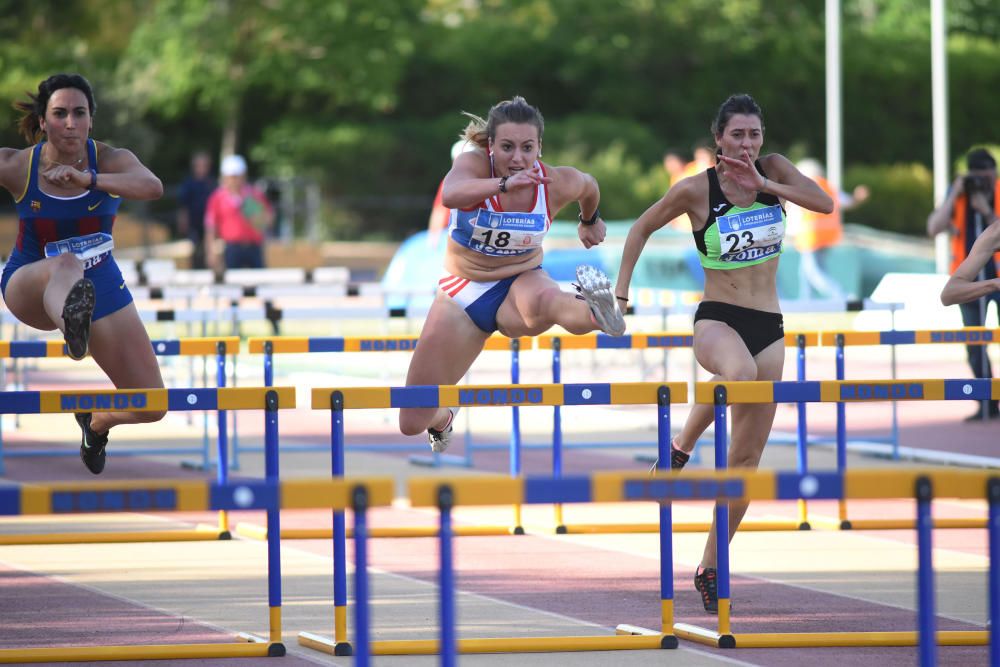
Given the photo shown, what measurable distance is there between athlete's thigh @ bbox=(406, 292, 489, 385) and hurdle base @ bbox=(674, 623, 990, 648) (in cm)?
168

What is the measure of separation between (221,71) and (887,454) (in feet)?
80.1

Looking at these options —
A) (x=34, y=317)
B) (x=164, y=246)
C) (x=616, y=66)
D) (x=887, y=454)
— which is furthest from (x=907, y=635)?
(x=616, y=66)

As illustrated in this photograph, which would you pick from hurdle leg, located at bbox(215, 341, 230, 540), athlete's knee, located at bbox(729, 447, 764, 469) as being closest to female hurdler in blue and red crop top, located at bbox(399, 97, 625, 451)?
athlete's knee, located at bbox(729, 447, 764, 469)

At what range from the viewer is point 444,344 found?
7.07 m

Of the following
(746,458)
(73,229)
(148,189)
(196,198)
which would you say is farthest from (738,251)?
(196,198)

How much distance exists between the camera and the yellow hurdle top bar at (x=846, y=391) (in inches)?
239

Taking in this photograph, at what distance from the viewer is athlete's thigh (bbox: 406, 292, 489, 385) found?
7059 millimetres

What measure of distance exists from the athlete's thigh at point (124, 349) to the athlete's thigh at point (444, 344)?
1182 millimetres

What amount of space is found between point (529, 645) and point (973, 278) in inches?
92.6

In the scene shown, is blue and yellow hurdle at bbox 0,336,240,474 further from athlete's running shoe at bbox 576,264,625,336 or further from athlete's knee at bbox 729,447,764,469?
athlete's knee at bbox 729,447,764,469

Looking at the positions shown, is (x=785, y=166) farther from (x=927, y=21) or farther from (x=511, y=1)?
(x=927, y=21)

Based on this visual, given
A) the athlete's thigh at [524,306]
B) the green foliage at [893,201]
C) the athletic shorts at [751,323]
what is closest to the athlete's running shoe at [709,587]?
the athletic shorts at [751,323]

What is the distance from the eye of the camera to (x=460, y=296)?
7.07 m

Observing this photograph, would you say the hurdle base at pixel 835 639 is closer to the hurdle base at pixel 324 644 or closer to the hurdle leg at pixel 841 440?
the hurdle base at pixel 324 644
